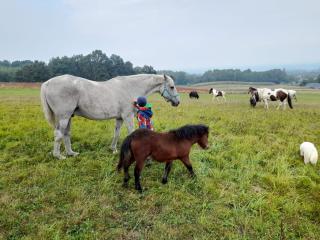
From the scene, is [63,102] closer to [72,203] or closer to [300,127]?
[72,203]

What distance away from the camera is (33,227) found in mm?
3117

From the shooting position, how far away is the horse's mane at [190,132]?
4246 millimetres

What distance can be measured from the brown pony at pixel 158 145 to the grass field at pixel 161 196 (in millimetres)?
468

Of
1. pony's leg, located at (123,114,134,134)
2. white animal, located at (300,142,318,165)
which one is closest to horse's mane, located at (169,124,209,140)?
pony's leg, located at (123,114,134,134)

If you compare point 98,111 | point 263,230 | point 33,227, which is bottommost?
point 263,230

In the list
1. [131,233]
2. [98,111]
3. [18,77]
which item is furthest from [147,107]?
[18,77]

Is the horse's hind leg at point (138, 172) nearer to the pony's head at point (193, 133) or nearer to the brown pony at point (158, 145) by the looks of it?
the brown pony at point (158, 145)

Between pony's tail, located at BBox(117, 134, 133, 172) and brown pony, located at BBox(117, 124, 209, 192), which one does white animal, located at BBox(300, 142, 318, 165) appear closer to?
brown pony, located at BBox(117, 124, 209, 192)

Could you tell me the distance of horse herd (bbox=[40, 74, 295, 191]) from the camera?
13.4ft

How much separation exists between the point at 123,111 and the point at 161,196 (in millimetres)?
2353

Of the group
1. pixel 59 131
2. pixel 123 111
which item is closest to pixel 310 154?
pixel 123 111

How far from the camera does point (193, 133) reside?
4281mm

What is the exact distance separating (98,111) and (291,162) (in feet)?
15.0

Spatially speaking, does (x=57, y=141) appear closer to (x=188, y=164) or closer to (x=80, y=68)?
(x=188, y=164)
